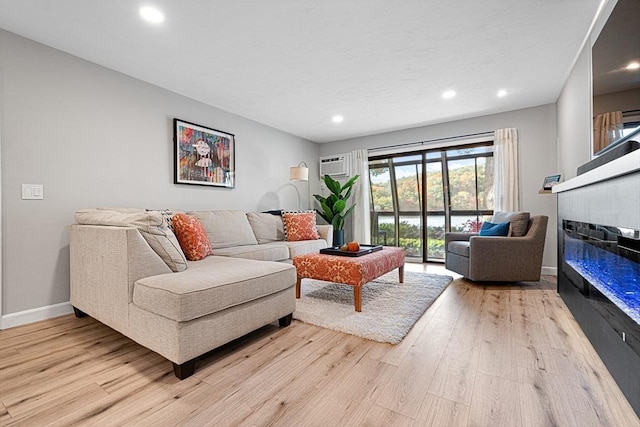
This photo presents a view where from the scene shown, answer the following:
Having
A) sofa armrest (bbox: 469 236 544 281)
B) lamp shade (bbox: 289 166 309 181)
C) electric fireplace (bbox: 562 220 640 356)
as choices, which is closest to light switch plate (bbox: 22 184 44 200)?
lamp shade (bbox: 289 166 309 181)

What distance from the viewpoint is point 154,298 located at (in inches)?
62.6

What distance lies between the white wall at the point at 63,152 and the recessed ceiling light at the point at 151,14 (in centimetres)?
109

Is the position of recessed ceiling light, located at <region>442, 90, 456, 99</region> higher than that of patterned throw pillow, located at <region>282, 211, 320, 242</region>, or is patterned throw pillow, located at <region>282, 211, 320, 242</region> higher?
recessed ceiling light, located at <region>442, 90, 456, 99</region>

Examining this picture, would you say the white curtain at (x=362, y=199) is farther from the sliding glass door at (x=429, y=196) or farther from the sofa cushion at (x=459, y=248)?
the sofa cushion at (x=459, y=248)

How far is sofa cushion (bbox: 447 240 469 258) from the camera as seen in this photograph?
354cm

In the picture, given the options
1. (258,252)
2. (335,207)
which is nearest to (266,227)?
(258,252)

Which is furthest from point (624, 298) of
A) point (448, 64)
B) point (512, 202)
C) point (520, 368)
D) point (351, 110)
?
point (351, 110)

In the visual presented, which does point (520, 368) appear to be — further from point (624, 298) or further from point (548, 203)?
point (548, 203)

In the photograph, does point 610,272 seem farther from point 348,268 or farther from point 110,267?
point 110,267

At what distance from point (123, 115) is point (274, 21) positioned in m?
1.88

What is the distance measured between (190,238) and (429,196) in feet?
12.9

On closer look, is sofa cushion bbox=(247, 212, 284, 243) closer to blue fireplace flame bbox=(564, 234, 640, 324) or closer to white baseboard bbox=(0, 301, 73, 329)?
white baseboard bbox=(0, 301, 73, 329)

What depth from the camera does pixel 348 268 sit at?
8.14ft

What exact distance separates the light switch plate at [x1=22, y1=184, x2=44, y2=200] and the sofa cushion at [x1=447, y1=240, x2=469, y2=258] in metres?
4.22
